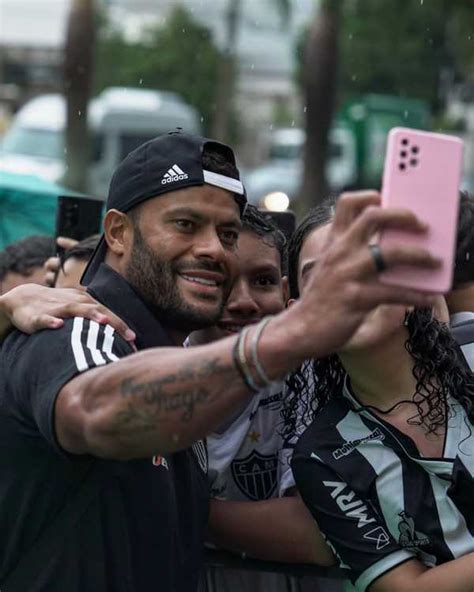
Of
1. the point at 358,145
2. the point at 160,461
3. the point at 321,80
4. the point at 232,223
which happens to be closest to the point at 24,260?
the point at 232,223

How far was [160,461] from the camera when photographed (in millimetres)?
3168

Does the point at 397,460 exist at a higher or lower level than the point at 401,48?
higher

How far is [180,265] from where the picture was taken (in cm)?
334

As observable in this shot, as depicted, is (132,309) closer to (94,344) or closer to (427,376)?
(94,344)

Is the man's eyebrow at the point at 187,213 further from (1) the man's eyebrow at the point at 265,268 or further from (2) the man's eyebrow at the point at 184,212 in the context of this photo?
(1) the man's eyebrow at the point at 265,268

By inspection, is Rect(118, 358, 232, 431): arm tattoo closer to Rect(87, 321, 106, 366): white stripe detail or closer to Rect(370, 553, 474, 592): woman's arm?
Rect(87, 321, 106, 366): white stripe detail

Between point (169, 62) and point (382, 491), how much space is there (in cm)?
3113

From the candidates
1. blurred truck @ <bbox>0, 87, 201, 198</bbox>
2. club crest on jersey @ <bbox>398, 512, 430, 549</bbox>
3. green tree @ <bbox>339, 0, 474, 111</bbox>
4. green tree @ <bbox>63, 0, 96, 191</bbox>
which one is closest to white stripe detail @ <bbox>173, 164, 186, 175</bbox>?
club crest on jersey @ <bbox>398, 512, 430, 549</bbox>

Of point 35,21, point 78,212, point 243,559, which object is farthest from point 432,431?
point 35,21

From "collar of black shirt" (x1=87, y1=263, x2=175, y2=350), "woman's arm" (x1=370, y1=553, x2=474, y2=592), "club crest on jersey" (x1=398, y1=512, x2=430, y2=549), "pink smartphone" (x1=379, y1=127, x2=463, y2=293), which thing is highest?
"pink smartphone" (x1=379, y1=127, x2=463, y2=293)

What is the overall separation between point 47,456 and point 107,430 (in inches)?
18.2

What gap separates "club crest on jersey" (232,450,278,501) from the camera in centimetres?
386

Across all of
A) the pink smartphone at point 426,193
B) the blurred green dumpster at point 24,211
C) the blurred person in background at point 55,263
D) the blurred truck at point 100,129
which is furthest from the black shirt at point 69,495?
the blurred truck at point 100,129

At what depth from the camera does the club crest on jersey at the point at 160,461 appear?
3.14 m
